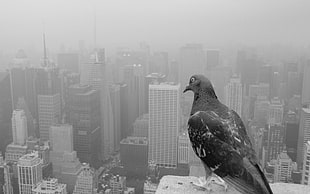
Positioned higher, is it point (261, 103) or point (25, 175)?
point (261, 103)

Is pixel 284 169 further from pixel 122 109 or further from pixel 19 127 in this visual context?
pixel 19 127

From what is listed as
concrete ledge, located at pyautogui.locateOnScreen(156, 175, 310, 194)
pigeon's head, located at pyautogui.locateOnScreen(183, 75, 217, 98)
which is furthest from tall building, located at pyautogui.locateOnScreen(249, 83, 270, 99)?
pigeon's head, located at pyautogui.locateOnScreen(183, 75, 217, 98)

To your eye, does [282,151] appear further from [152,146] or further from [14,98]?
[14,98]

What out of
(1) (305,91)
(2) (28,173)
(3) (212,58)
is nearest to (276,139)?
(1) (305,91)

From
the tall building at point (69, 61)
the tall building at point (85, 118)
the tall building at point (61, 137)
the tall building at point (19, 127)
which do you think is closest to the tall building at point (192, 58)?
the tall building at point (85, 118)

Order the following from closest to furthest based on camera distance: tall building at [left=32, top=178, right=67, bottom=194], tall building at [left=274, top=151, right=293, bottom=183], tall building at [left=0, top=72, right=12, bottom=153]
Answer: tall building at [left=274, top=151, right=293, bottom=183], tall building at [left=32, top=178, right=67, bottom=194], tall building at [left=0, top=72, right=12, bottom=153]

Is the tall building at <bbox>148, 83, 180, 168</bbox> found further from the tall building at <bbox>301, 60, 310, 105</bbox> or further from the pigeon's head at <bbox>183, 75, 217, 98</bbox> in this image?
the pigeon's head at <bbox>183, 75, 217, 98</bbox>

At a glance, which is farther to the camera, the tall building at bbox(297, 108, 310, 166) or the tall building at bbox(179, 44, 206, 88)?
the tall building at bbox(179, 44, 206, 88)

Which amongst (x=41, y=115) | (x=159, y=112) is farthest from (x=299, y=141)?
(x=41, y=115)
